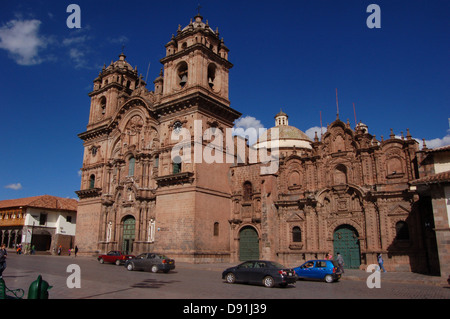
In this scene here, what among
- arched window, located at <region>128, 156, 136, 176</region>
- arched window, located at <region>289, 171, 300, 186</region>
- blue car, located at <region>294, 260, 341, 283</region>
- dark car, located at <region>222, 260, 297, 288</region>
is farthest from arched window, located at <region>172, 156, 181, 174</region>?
dark car, located at <region>222, 260, 297, 288</region>

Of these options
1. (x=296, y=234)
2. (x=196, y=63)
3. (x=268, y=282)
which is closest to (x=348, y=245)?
(x=296, y=234)

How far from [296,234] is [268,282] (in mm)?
14083

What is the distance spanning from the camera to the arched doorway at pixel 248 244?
31469 mm

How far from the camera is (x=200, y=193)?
30672mm

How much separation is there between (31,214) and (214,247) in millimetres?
32915

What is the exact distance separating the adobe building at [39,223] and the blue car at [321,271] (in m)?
41.5

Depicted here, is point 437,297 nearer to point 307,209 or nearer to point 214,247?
point 307,209

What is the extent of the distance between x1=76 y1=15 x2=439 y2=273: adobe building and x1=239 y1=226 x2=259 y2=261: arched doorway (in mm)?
90

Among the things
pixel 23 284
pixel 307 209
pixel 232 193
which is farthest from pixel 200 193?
pixel 23 284

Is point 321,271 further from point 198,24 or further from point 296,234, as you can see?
point 198,24

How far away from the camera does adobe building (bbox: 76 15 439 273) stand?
25.7m

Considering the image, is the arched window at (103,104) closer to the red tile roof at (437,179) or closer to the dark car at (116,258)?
the dark car at (116,258)

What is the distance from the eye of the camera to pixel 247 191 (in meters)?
33.5
